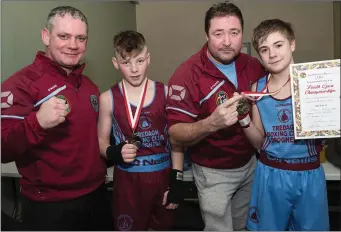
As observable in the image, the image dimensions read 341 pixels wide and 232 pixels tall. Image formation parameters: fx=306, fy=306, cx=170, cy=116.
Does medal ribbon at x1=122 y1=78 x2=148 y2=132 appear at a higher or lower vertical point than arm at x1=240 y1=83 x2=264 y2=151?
higher

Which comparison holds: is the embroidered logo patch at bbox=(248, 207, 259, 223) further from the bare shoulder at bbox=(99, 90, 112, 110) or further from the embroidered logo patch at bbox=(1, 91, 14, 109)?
the embroidered logo patch at bbox=(1, 91, 14, 109)

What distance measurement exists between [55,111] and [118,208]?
1.94ft

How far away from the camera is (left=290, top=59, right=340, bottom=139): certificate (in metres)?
1.17

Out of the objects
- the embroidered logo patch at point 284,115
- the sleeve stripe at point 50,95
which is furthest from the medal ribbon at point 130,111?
the embroidered logo patch at point 284,115

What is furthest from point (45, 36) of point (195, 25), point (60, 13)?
point (195, 25)

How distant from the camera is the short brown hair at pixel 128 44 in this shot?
1.40 m

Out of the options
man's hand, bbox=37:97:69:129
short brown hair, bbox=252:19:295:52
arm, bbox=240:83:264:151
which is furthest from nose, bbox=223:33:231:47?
man's hand, bbox=37:97:69:129

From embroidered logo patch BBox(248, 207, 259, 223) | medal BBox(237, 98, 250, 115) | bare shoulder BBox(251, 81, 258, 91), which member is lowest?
embroidered logo patch BBox(248, 207, 259, 223)

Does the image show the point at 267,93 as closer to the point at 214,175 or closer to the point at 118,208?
the point at 214,175

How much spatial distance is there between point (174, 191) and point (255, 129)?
0.48 m

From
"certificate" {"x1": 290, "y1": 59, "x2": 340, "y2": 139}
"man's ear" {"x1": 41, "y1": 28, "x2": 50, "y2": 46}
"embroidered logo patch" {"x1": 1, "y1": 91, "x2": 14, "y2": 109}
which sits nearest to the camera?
"certificate" {"x1": 290, "y1": 59, "x2": 340, "y2": 139}

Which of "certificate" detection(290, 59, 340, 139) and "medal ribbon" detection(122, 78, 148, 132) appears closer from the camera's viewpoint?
"certificate" detection(290, 59, 340, 139)

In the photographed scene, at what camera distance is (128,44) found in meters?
1.41

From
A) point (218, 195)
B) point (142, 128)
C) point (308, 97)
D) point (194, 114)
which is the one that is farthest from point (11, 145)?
point (308, 97)
